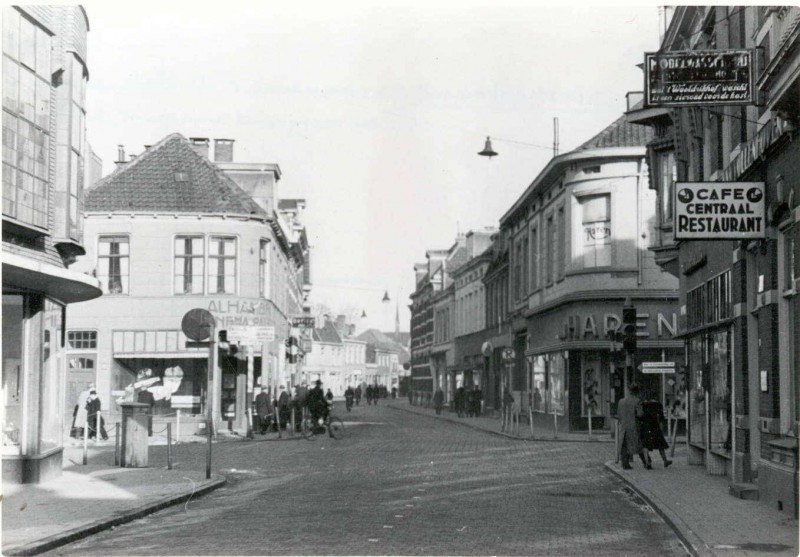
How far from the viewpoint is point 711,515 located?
1267 centimetres

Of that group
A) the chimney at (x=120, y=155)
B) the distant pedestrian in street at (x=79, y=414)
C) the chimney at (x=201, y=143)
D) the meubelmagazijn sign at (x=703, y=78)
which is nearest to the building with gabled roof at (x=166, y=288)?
the distant pedestrian in street at (x=79, y=414)

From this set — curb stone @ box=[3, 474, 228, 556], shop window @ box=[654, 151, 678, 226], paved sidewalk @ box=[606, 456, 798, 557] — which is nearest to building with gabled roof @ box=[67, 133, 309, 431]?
shop window @ box=[654, 151, 678, 226]

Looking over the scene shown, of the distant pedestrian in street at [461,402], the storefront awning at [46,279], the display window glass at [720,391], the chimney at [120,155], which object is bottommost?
the distant pedestrian in street at [461,402]

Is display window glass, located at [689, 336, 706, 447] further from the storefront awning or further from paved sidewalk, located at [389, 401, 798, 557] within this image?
the storefront awning

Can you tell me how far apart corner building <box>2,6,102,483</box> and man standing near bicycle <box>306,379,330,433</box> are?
1334 cm

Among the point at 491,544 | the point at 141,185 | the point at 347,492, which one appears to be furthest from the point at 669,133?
the point at 141,185

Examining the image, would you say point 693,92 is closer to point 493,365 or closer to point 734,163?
point 734,163

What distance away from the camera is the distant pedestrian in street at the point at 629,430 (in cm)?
1931

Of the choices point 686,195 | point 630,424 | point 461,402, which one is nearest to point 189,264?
point 461,402

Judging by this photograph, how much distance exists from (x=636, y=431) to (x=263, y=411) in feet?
48.4

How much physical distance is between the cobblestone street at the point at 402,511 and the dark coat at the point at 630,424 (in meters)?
0.83

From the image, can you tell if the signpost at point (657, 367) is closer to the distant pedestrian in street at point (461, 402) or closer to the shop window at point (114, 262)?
the shop window at point (114, 262)

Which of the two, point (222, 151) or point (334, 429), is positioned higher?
point (222, 151)

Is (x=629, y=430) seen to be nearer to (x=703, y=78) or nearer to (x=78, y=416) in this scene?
(x=703, y=78)
